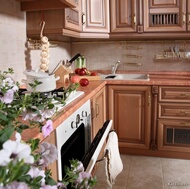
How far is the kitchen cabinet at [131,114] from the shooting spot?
2598 mm

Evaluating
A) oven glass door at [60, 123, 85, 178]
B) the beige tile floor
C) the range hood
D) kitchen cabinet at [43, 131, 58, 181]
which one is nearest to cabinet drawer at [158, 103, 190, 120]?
the beige tile floor

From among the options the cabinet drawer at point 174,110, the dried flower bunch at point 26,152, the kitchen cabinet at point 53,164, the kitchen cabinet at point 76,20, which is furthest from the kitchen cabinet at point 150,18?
the dried flower bunch at point 26,152

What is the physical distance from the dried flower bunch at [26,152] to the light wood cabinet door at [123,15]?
2.31 metres

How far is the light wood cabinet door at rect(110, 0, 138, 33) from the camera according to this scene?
2.75 metres

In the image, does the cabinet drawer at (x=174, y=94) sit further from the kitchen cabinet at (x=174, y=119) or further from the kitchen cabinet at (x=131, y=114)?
the kitchen cabinet at (x=131, y=114)

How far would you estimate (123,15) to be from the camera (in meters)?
2.79

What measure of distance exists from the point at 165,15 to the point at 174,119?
112 cm

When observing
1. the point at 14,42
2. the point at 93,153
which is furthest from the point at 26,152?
the point at 14,42

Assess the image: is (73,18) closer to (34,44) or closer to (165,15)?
(34,44)

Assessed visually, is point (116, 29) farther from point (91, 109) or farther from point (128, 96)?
point (91, 109)

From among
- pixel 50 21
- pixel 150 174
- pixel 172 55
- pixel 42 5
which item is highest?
pixel 42 5

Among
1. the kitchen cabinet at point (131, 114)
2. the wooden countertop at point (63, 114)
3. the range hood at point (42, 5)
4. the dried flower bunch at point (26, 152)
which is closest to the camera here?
the dried flower bunch at point (26, 152)

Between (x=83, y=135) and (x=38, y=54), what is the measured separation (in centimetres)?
95

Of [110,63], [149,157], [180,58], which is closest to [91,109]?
[149,157]
